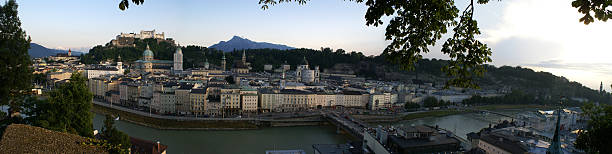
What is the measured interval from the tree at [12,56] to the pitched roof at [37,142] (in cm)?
331

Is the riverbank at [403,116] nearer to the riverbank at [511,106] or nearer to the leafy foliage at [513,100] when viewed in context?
the riverbank at [511,106]

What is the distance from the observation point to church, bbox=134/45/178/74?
36.5 meters

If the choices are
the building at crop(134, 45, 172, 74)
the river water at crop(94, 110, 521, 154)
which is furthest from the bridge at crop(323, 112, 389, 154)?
the building at crop(134, 45, 172, 74)

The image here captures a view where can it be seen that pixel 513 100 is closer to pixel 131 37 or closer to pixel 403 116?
pixel 403 116

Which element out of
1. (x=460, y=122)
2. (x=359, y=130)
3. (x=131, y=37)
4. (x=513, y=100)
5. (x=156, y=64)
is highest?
(x=131, y=37)

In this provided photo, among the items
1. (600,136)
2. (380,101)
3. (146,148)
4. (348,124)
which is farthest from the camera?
(380,101)

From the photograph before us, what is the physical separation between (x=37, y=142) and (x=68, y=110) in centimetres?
351

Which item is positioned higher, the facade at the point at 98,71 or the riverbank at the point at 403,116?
the facade at the point at 98,71

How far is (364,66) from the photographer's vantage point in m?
47.7

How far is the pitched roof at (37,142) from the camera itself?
10.1 ft

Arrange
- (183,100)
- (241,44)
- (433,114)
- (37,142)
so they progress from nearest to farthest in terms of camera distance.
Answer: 1. (37,142)
2. (183,100)
3. (433,114)
4. (241,44)

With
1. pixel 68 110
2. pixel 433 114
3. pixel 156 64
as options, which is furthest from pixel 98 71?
pixel 433 114

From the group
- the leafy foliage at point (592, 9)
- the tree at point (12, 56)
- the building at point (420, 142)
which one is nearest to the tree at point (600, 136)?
the leafy foliage at point (592, 9)

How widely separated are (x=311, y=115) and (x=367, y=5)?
1867 cm
